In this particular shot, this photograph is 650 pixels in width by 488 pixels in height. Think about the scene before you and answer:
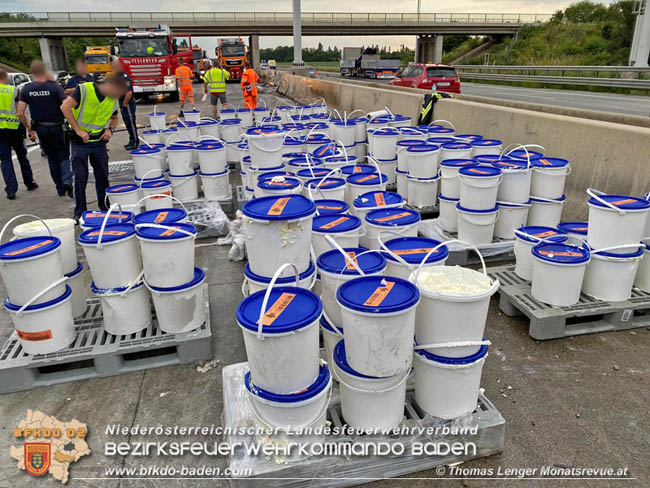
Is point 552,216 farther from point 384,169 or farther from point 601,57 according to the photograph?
point 601,57

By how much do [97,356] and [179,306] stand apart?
700 millimetres

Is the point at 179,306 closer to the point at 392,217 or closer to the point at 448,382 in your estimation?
the point at 392,217

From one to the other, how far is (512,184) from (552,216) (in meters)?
0.64

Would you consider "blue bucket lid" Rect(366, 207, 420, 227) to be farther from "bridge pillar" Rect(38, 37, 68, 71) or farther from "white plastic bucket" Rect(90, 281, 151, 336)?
"bridge pillar" Rect(38, 37, 68, 71)

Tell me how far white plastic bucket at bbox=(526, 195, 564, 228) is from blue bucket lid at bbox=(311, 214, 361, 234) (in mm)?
2417

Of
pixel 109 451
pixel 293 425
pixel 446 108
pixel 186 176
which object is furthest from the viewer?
pixel 446 108

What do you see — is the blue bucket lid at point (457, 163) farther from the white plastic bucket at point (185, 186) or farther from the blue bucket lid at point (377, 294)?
the white plastic bucket at point (185, 186)

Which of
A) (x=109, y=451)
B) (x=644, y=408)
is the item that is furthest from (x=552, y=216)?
Answer: (x=109, y=451)

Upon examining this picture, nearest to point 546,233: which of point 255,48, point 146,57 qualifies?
point 146,57

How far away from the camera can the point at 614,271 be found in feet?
13.1

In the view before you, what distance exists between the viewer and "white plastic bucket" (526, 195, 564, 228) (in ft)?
16.9

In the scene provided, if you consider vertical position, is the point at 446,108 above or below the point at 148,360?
above

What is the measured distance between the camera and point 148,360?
3.76 metres

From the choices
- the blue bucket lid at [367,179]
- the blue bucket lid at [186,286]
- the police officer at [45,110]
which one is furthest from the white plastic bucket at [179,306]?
the police officer at [45,110]
